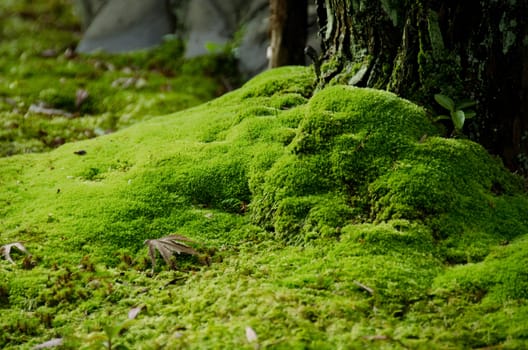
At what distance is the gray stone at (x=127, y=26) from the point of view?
8.61 meters

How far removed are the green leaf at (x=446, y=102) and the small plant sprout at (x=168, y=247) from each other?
156 cm

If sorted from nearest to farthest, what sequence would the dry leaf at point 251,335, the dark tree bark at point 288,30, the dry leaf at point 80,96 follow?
1. the dry leaf at point 251,335
2. the dark tree bark at point 288,30
3. the dry leaf at point 80,96

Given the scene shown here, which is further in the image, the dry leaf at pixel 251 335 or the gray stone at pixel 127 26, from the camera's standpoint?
the gray stone at pixel 127 26

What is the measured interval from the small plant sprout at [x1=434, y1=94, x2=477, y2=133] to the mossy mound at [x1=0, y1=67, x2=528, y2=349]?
11cm

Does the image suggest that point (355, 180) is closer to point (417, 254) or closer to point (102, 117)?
point (417, 254)

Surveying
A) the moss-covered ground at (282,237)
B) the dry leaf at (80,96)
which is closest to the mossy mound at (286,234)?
the moss-covered ground at (282,237)

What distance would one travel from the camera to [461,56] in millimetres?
3293

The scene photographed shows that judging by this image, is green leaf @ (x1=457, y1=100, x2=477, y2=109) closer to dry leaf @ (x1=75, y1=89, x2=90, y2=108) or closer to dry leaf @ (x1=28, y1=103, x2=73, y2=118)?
dry leaf @ (x1=28, y1=103, x2=73, y2=118)

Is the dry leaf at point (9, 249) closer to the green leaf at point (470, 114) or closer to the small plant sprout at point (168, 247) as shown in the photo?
the small plant sprout at point (168, 247)

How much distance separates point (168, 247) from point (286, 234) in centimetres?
59

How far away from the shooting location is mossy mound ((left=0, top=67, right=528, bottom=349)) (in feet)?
7.70

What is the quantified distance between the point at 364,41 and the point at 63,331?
2.36 meters

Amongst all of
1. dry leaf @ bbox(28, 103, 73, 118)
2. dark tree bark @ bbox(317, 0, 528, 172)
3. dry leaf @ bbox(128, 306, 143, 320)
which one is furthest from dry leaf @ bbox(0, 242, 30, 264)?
dry leaf @ bbox(28, 103, 73, 118)

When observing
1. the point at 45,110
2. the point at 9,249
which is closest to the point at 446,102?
the point at 9,249
